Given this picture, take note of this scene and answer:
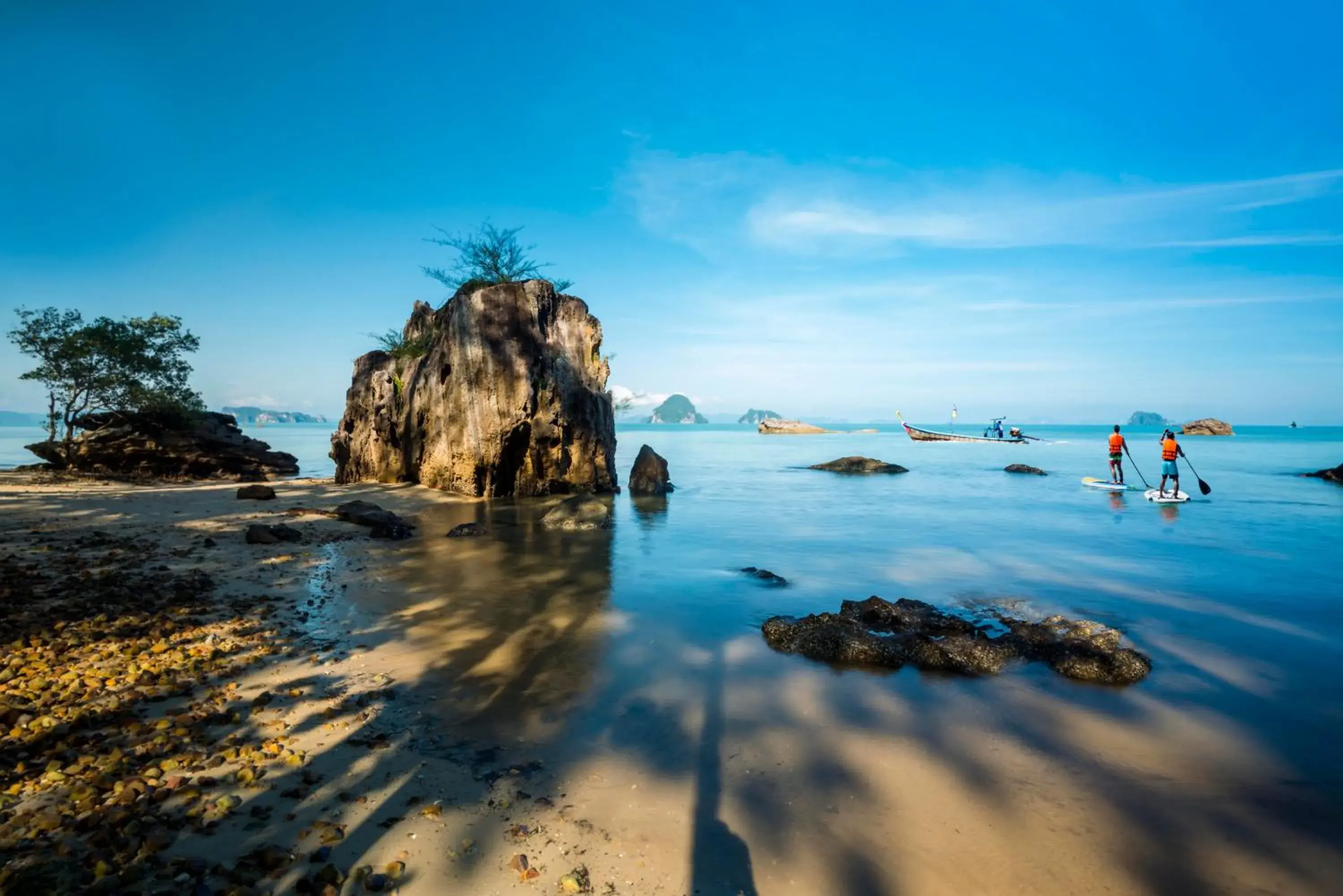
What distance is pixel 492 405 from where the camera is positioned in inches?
856

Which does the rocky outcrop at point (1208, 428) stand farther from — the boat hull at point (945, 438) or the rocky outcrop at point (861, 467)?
the rocky outcrop at point (861, 467)

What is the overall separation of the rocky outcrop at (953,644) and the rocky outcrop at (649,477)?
18.3m

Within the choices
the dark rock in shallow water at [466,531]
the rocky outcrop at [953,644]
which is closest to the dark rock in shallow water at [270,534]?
the dark rock in shallow water at [466,531]

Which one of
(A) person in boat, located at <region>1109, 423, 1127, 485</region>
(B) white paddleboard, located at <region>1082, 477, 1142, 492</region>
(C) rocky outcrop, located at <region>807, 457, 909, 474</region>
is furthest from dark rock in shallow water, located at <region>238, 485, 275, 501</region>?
(B) white paddleboard, located at <region>1082, 477, 1142, 492</region>

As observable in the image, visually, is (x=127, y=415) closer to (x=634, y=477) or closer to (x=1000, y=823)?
(x=634, y=477)

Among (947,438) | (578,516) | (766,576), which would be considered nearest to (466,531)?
(578,516)

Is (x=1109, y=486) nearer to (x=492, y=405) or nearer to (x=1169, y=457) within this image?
(x=1169, y=457)

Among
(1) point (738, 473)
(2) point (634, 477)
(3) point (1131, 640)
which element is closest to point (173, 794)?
(3) point (1131, 640)

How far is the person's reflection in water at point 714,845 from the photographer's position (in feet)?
11.4

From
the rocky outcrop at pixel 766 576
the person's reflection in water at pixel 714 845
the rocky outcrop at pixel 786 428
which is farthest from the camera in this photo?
the rocky outcrop at pixel 786 428

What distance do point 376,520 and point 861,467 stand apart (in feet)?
103

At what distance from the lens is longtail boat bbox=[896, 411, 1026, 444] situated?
72438mm

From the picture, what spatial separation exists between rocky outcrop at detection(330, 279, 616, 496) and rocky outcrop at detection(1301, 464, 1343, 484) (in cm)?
4033

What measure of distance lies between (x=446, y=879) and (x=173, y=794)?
1895 millimetres
